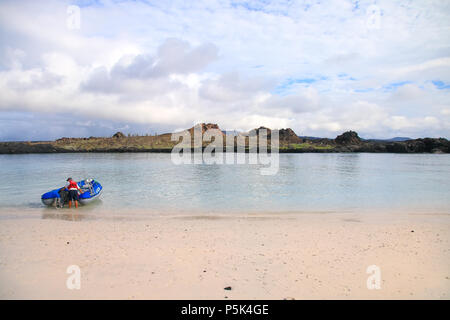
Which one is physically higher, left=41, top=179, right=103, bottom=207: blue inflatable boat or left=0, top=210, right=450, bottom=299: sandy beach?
left=41, top=179, right=103, bottom=207: blue inflatable boat

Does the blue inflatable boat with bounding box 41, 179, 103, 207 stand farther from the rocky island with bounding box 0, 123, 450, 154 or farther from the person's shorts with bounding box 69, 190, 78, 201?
the rocky island with bounding box 0, 123, 450, 154

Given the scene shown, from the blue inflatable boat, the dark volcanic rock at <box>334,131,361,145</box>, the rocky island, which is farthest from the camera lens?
the dark volcanic rock at <box>334,131,361,145</box>

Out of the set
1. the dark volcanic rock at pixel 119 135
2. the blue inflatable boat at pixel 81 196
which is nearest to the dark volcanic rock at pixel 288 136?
the dark volcanic rock at pixel 119 135

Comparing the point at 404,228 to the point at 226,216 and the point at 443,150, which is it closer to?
the point at 226,216

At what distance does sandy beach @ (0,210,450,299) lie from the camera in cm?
643

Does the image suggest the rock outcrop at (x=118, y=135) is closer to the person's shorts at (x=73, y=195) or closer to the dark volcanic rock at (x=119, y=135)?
the dark volcanic rock at (x=119, y=135)

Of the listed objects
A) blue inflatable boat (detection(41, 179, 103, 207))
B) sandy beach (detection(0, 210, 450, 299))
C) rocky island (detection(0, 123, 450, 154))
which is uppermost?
rocky island (detection(0, 123, 450, 154))

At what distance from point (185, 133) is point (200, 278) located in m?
138

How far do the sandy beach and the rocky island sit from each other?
102192mm

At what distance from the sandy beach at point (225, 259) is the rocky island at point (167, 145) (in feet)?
335

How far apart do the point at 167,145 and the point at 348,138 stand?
80595mm

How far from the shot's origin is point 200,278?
705 centimetres

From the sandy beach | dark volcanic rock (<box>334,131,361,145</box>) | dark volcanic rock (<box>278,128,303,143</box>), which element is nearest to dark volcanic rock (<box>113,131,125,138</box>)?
dark volcanic rock (<box>278,128,303,143</box>)

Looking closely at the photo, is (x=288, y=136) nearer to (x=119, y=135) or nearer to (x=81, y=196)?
(x=119, y=135)
